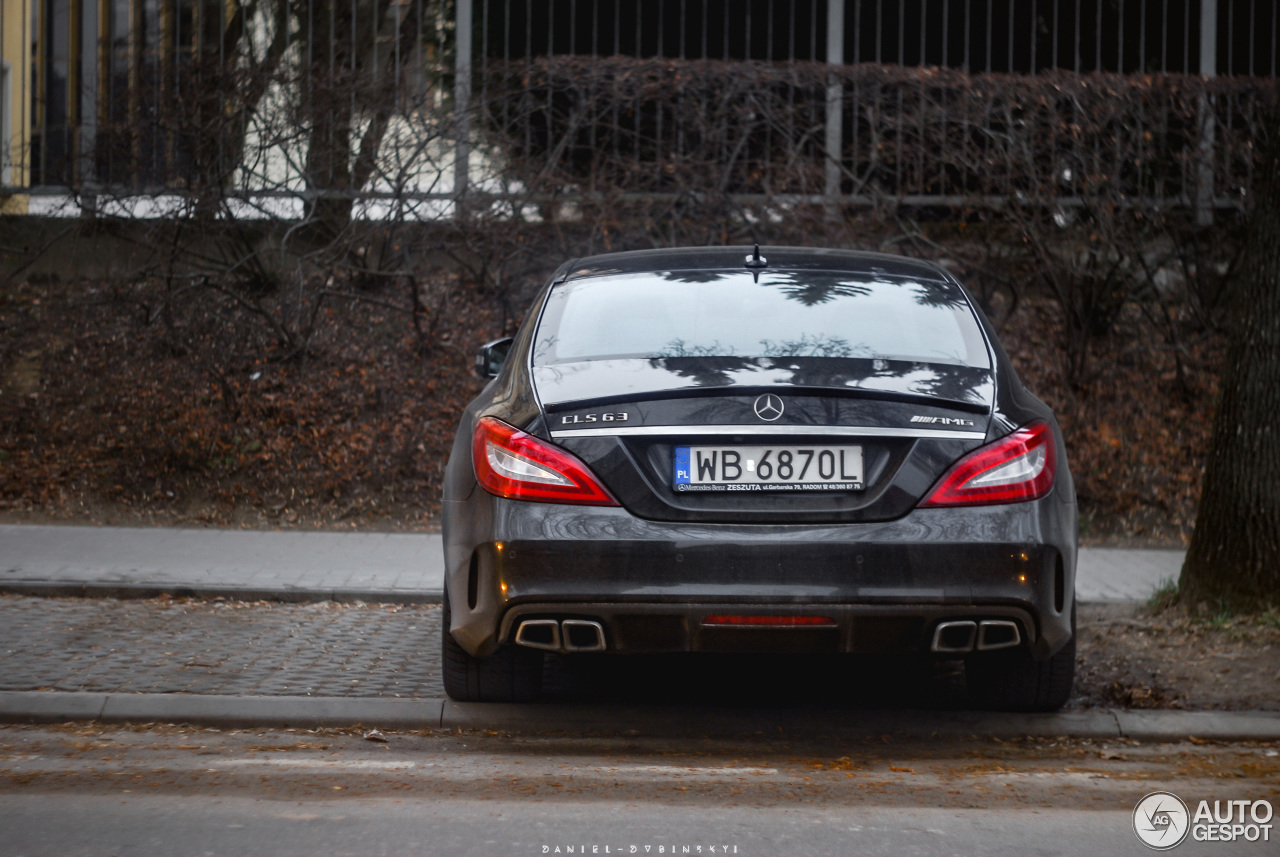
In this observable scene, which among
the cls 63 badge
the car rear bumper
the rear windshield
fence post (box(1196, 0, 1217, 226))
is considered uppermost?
fence post (box(1196, 0, 1217, 226))

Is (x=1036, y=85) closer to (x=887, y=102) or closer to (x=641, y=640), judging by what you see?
(x=887, y=102)

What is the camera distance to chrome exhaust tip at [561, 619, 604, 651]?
14.0 feet

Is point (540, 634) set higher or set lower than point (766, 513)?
lower

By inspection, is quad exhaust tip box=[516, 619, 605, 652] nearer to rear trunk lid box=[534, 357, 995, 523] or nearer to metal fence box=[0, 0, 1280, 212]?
rear trunk lid box=[534, 357, 995, 523]

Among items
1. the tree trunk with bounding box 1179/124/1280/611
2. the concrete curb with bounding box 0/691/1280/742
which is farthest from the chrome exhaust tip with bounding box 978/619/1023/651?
the tree trunk with bounding box 1179/124/1280/611

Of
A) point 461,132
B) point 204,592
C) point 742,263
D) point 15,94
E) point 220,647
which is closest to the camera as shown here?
point 742,263

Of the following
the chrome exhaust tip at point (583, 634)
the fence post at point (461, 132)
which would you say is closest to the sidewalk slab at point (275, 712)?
the chrome exhaust tip at point (583, 634)

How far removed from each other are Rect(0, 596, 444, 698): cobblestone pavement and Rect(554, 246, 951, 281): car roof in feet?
5.90

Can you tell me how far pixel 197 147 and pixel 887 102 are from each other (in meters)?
6.18

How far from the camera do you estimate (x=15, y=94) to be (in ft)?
47.4

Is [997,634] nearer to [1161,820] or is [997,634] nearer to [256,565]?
[1161,820]

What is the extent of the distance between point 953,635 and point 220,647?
3436 mm

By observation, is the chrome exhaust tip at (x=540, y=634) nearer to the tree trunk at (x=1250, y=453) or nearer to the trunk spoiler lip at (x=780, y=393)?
the trunk spoiler lip at (x=780, y=393)
